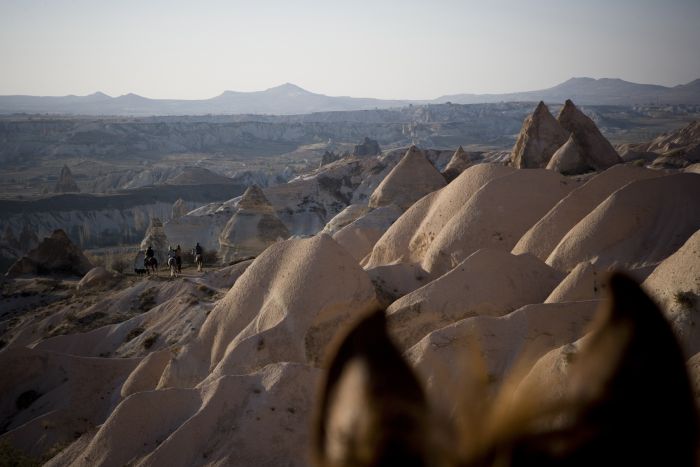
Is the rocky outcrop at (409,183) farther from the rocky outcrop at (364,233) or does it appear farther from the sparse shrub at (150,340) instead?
the sparse shrub at (150,340)

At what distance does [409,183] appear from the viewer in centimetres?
2003

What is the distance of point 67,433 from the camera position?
26.9 ft

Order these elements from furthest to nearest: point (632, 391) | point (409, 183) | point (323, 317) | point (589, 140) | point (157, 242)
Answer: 1. point (157, 242)
2. point (409, 183)
3. point (589, 140)
4. point (323, 317)
5. point (632, 391)

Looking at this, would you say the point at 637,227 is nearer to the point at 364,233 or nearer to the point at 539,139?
Result: the point at 364,233

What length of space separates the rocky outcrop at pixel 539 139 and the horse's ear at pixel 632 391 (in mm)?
18809

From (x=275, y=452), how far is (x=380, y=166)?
33365 mm

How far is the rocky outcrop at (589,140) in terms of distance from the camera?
18.6m

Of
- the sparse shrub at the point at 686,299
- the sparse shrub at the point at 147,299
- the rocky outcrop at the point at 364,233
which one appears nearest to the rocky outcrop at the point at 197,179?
the rocky outcrop at the point at 364,233

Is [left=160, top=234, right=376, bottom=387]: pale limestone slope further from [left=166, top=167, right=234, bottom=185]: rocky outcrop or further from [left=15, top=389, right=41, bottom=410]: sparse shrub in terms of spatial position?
[left=166, top=167, right=234, bottom=185]: rocky outcrop

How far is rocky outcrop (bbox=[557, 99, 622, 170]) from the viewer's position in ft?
61.2

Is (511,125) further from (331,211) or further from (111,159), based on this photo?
(331,211)

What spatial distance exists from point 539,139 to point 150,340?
13647mm

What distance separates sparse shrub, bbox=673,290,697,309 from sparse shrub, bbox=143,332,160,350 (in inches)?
350

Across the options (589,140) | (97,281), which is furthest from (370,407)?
(589,140)
